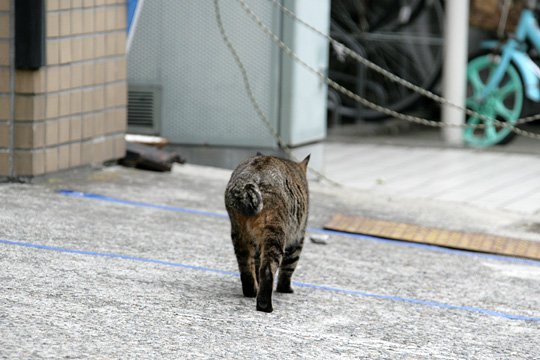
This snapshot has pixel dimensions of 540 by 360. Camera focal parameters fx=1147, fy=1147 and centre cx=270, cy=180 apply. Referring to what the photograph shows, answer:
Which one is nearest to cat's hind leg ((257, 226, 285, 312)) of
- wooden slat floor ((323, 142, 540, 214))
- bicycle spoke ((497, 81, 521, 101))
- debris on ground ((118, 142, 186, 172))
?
debris on ground ((118, 142, 186, 172))

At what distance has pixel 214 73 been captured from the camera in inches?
392

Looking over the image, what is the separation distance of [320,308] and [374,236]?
6.81 ft

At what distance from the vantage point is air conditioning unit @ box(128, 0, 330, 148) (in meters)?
9.84

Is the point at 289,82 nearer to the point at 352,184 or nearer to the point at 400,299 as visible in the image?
the point at 352,184

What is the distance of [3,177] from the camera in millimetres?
7887

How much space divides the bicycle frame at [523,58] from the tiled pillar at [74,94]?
5241 millimetres

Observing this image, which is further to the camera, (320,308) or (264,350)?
(320,308)

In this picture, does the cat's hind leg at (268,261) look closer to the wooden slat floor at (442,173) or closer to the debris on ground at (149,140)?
the debris on ground at (149,140)

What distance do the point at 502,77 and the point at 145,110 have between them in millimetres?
4785

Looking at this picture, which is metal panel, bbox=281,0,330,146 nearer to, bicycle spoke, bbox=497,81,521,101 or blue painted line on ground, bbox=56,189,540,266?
blue painted line on ground, bbox=56,189,540,266

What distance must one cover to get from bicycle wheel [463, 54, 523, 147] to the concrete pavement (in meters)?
4.20

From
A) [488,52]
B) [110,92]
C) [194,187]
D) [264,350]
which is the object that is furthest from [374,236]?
[488,52]

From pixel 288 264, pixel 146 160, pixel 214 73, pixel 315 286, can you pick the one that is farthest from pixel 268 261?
Result: pixel 214 73

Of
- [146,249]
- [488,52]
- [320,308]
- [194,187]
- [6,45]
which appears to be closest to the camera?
[320,308]
